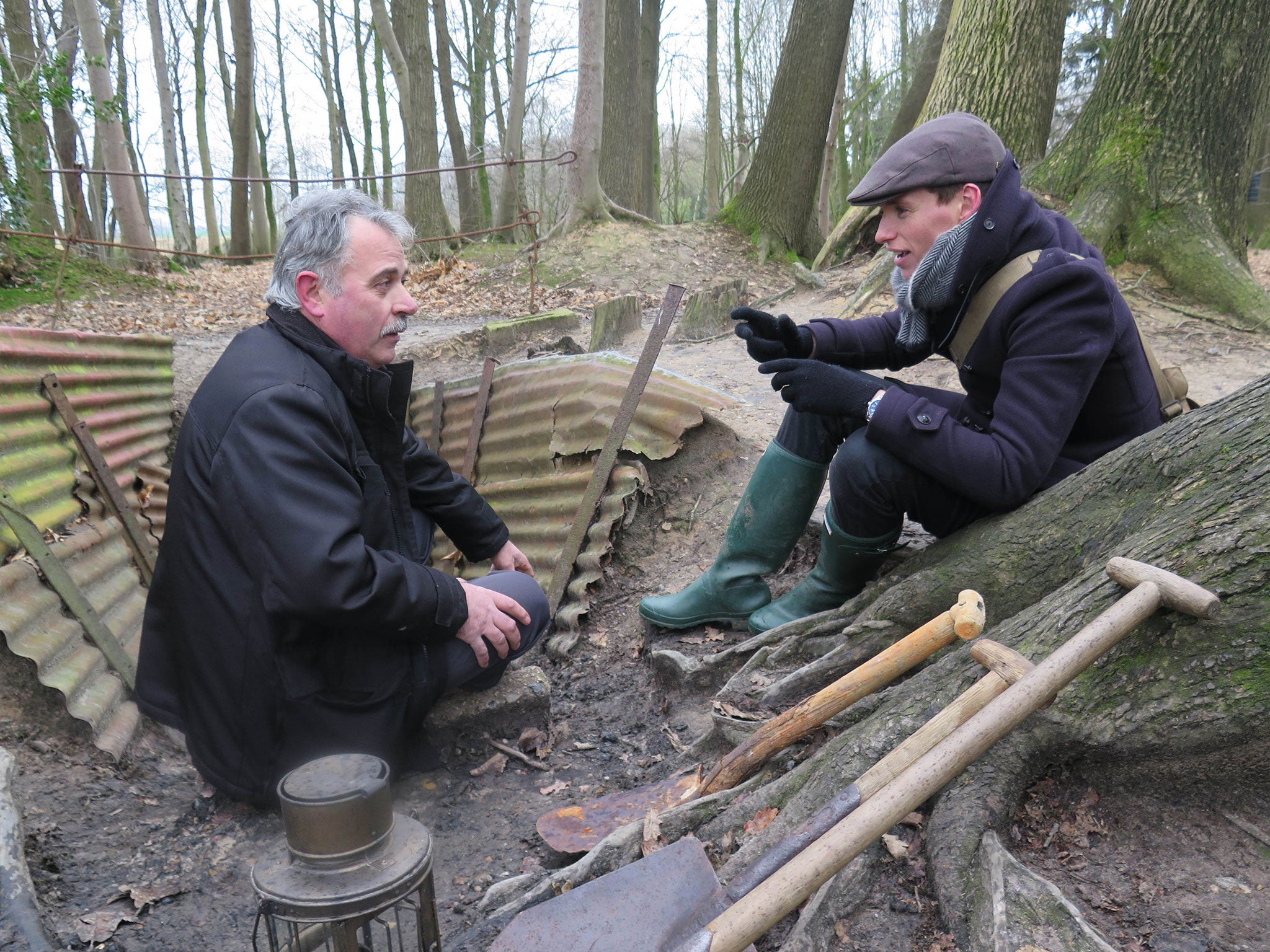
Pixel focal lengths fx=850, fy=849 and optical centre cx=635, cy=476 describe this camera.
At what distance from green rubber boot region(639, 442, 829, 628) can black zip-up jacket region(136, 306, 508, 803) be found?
109 cm

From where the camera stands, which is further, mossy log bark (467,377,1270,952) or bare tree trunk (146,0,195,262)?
bare tree trunk (146,0,195,262)

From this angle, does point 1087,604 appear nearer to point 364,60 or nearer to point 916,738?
point 916,738

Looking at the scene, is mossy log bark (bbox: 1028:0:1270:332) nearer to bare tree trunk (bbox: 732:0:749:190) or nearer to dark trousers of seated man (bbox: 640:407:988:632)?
dark trousers of seated man (bbox: 640:407:988:632)

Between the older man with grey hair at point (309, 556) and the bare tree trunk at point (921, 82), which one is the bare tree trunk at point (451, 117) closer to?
the bare tree trunk at point (921, 82)

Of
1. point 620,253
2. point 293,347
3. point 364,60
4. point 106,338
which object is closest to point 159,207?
point 364,60

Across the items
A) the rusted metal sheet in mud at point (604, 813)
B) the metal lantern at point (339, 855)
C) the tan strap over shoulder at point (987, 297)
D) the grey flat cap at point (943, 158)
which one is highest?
the grey flat cap at point (943, 158)

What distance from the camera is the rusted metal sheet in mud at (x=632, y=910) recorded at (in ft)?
5.56

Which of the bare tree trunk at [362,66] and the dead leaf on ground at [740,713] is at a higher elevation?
the bare tree trunk at [362,66]

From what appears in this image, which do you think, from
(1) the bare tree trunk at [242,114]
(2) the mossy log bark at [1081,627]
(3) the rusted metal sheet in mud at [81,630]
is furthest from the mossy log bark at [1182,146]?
(1) the bare tree trunk at [242,114]

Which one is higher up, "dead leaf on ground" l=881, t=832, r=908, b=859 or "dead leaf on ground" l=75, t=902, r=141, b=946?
"dead leaf on ground" l=881, t=832, r=908, b=859

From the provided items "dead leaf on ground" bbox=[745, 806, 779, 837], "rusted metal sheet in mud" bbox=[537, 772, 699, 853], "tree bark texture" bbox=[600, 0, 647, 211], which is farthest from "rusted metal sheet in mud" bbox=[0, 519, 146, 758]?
"tree bark texture" bbox=[600, 0, 647, 211]

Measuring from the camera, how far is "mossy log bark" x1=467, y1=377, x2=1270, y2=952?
1575mm

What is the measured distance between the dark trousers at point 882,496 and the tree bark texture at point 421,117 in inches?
533

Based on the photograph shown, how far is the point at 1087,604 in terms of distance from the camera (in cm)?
179
